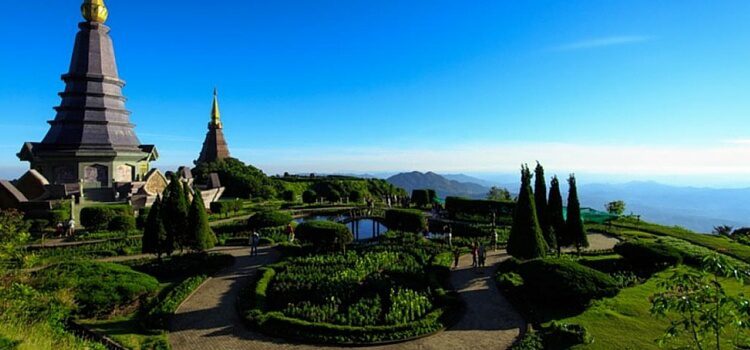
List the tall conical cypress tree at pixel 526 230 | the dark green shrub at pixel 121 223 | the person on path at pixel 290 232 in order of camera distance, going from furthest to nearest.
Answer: the dark green shrub at pixel 121 223 < the person on path at pixel 290 232 < the tall conical cypress tree at pixel 526 230

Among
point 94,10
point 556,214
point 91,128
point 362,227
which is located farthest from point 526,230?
point 94,10

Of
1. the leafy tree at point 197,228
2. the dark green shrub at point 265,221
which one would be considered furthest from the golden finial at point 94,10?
the leafy tree at point 197,228

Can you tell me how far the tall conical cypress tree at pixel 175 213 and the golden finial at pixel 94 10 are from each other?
31063 mm

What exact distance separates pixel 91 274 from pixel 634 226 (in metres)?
36.7

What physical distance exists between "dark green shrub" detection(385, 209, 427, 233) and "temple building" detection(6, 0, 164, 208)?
2245cm

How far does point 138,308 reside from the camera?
50.3ft

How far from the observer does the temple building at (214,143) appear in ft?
224

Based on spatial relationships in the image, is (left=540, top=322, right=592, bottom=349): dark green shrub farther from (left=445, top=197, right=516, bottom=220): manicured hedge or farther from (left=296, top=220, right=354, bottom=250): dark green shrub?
(left=445, top=197, right=516, bottom=220): manicured hedge

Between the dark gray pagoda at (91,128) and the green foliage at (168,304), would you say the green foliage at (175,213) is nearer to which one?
the green foliage at (168,304)

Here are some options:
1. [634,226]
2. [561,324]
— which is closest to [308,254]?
[561,324]

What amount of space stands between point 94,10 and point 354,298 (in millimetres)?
42416

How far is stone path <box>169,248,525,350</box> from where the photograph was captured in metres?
12.6

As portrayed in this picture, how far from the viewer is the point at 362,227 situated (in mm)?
36031

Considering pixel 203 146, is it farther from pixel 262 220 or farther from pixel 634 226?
pixel 634 226
